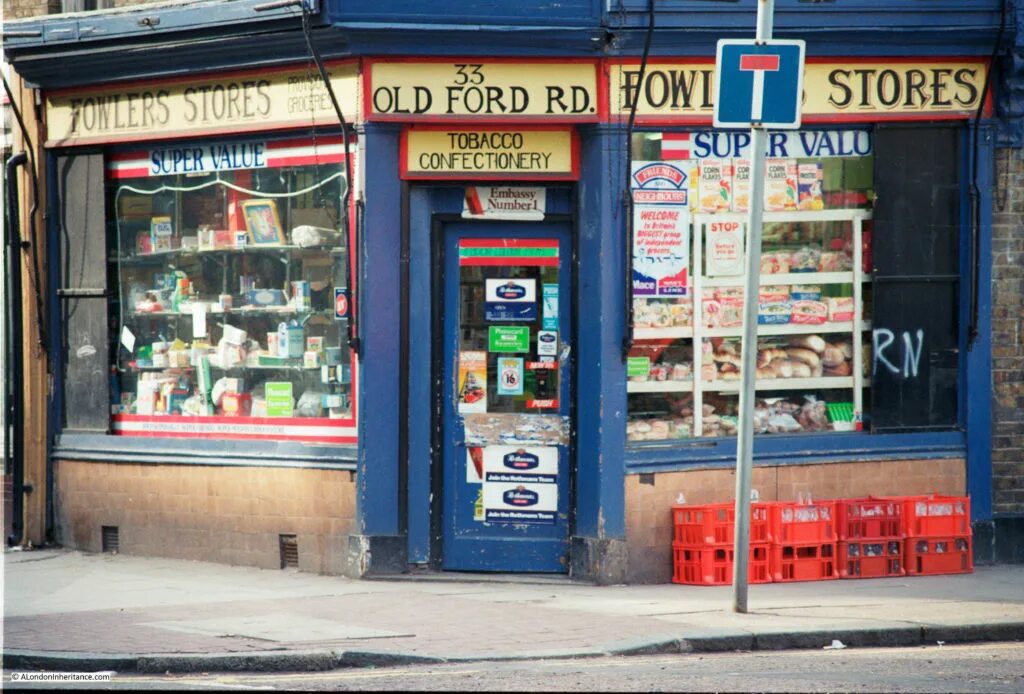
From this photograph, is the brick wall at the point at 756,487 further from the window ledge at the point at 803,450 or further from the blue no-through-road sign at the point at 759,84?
the blue no-through-road sign at the point at 759,84

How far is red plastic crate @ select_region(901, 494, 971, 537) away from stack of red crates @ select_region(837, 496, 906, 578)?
0.08 m

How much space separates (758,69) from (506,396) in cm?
361

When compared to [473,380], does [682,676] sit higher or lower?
lower

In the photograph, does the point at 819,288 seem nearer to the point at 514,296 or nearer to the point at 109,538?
the point at 514,296

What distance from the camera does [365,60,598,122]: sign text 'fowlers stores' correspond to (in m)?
12.4

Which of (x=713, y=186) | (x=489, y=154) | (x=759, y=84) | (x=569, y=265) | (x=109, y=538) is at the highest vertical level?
(x=759, y=84)

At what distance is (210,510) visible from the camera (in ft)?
44.0

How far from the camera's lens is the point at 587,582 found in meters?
12.4

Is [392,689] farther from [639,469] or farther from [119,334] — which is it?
[119,334]

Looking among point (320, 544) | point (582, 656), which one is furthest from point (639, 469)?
point (582, 656)

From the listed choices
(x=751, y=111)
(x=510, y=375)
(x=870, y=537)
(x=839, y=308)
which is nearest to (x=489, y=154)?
(x=510, y=375)

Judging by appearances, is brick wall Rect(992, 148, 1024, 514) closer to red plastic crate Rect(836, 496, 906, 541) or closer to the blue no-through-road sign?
red plastic crate Rect(836, 496, 906, 541)

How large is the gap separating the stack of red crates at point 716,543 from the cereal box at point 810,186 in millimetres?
2630

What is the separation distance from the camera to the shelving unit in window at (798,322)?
13016 mm
